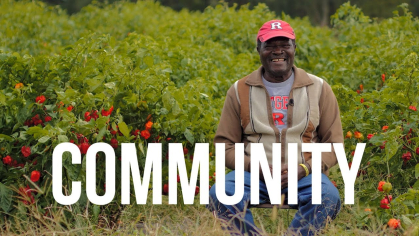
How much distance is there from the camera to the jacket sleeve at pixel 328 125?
3476mm

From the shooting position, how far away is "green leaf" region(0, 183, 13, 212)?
359cm

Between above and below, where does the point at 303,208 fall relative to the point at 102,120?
below

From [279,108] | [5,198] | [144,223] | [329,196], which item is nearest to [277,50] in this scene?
[279,108]

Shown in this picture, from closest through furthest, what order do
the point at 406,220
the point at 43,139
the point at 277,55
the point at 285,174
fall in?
1. the point at 406,220
2. the point at 43,139
3. the point at 285,174
4. the point at 277,55

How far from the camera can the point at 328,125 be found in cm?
352

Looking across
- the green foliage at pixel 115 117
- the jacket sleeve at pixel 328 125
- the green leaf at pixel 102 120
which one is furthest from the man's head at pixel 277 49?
the green leaf at pixel 102 120

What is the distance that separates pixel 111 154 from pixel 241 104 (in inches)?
31.4

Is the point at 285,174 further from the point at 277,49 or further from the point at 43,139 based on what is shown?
the point at 43,139

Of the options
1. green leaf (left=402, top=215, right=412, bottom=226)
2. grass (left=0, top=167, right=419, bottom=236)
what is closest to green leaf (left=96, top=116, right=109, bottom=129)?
grass (left=0, top=167, right=419, bottom=236)

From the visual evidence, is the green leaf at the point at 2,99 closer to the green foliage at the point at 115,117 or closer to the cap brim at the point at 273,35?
the green foliage at the point at 115,117

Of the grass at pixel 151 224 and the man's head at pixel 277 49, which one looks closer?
the grass at pixel 151 224

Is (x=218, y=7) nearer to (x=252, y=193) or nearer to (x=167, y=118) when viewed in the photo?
(x=167, y=118)

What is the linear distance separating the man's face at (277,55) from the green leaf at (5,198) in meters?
1.59

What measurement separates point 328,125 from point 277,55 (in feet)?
1.54
